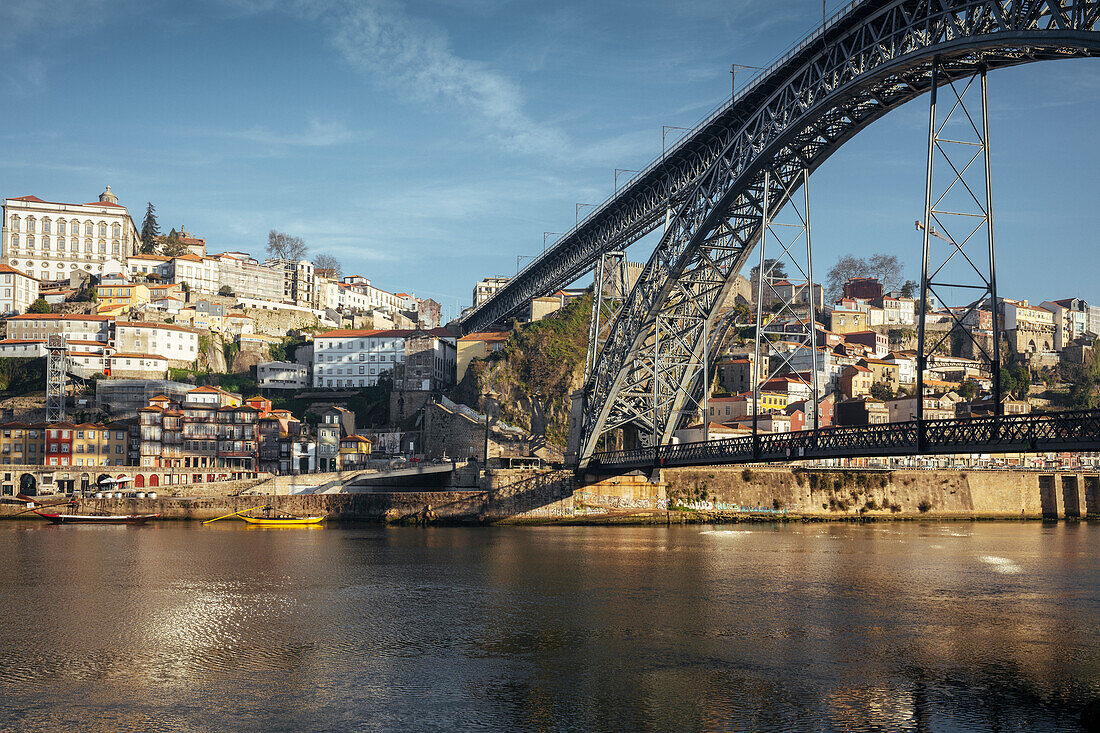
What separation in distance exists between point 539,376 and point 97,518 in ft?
108

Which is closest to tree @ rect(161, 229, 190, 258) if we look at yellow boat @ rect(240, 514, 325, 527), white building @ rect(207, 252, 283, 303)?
white building @ rect(207, 252, 283, 303)

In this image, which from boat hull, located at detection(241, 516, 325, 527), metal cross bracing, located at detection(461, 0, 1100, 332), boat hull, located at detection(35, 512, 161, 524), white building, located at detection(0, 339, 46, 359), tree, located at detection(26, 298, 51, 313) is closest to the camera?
metal cross bracing, located at detection(461, 0, 1100, 332)

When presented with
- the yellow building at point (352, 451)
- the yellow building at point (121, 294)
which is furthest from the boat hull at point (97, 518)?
the yellow building at point (121, 294)

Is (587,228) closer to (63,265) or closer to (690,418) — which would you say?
(690,418)

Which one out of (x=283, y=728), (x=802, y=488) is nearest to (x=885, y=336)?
(x=802, y=488)

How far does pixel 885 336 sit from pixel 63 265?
101m

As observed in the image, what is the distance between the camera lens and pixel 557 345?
246 ft

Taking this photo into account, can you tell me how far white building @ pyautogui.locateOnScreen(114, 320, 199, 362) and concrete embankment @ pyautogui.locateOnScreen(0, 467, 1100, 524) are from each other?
28996 millimetres

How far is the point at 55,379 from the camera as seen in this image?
254ft

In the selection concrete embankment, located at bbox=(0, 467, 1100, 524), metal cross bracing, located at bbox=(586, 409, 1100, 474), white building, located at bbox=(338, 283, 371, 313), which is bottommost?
concrete embankment, located at bbox=(0, 467, 1100, 524)

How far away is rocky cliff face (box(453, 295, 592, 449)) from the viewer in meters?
71.8

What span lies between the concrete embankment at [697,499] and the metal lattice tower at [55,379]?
662 inches

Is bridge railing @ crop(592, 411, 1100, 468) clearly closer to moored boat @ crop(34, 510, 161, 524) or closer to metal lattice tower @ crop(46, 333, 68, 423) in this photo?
moored boat @ crop(34, 510, 161, 524)

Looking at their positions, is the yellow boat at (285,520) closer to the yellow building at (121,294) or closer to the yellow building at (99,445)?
the yellow building at (99,445)
